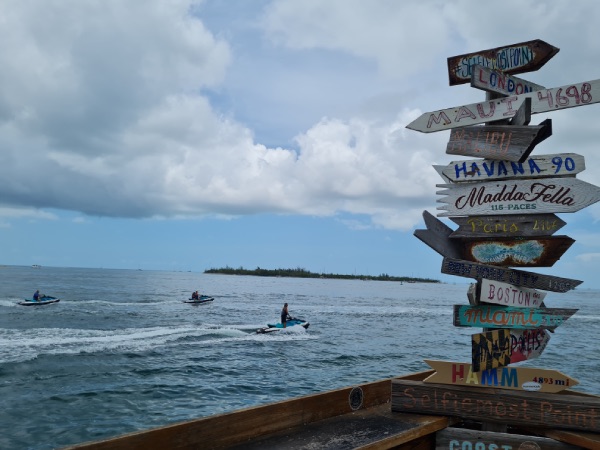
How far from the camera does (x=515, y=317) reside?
5.03 meters

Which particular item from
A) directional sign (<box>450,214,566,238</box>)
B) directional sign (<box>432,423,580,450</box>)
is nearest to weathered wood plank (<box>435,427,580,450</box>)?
directional sign (<box>432,423,580,450</box>)

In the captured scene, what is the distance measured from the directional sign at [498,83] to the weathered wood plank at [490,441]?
12.1 feet

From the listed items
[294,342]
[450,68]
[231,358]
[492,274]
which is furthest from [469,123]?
[294,342]

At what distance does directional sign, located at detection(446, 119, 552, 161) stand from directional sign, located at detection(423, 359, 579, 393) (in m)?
2.28

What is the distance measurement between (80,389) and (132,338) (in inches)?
483

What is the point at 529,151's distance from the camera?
5.11m

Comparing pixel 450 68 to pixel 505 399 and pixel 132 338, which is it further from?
pixel 132 338

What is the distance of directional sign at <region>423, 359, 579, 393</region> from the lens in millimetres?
4945

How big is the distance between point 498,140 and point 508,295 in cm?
171

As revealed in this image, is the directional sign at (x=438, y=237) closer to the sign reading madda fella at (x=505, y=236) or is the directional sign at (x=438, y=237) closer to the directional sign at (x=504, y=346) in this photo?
the sign reading madda fella at (x=505, y=236)

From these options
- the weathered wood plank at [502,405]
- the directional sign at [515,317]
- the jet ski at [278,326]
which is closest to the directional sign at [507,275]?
the directional sign at [515,317]

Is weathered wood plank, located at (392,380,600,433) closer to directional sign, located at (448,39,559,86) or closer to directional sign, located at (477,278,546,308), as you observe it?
directional sign, located at (477,278,546,308)

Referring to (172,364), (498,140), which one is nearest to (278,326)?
(172,364)

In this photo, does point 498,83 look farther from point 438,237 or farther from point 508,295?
point 508,295
